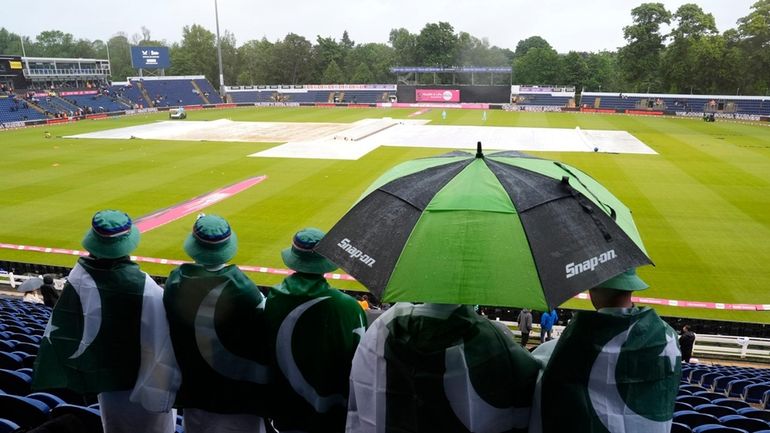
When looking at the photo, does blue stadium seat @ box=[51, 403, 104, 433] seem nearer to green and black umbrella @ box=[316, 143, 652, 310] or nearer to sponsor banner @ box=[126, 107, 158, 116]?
green and black umbrella @ box=[316, 143, 652, 310]

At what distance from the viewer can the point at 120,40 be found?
136 metres

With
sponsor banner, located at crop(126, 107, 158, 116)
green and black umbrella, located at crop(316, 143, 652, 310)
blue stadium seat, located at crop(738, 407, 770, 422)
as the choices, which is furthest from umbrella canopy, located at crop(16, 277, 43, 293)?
sponsor banner, located at crop(126, 107, 158, 116)

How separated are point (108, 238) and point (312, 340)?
5.17 ft

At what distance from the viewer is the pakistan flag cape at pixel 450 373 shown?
8.36ft

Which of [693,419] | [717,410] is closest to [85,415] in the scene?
[693,419]

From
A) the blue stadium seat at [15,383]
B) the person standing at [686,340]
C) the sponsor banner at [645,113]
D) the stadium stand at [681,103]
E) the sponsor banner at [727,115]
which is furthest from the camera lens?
the sponsor banner at [645,113]

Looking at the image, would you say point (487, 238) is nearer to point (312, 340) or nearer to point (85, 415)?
point (312, 340)

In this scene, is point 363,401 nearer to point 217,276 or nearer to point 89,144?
point 217,276

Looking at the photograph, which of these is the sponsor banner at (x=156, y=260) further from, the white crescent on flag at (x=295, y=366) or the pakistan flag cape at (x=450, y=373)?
the pakistan flag cape at (x=450, y=373)

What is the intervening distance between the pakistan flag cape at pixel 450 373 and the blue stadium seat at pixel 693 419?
9.67 ft

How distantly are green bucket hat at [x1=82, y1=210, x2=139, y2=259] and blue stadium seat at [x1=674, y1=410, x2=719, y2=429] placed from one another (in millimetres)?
4732

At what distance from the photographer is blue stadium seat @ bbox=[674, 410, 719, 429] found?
Answer: 4.74 metres

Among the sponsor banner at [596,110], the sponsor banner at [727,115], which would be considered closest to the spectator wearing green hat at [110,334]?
the sponsor banner at [727,115]

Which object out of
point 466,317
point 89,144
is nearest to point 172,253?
point 466,317
